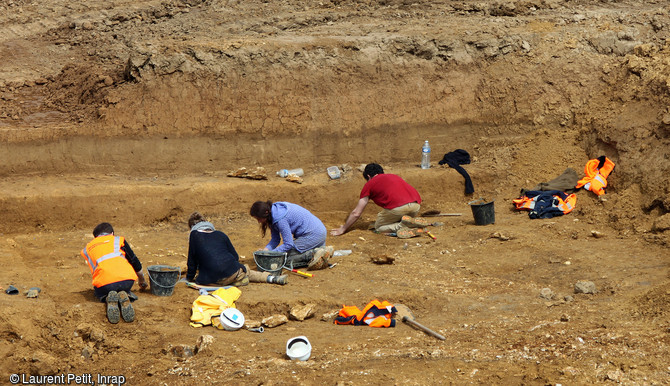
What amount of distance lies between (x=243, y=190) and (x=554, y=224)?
4.94 meters

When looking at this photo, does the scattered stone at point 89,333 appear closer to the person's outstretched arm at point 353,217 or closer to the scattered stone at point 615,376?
the scattered stone at point 615,376

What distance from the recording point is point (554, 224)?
1091 centimetres

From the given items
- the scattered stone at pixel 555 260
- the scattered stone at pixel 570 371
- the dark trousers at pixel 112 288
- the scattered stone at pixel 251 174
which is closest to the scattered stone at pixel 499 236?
the scattered stone at pixel 555 260

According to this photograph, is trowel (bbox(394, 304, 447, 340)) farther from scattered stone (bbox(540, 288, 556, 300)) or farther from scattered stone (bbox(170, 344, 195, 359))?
scattered stone (bbox(170, 344, 195, 359))

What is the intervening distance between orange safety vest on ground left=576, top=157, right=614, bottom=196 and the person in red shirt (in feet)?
9.29

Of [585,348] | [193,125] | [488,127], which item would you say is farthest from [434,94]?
[585,348]

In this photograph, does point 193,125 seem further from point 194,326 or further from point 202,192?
point 194,326

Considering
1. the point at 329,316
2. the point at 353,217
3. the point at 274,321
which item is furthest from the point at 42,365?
the point at 353,217

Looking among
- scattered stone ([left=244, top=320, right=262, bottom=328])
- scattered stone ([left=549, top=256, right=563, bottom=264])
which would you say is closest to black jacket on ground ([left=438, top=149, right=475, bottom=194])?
scattered stone ([left=549, top=256, right=563, bottom=264])

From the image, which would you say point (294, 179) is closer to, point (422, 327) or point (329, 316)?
point (329, 316)

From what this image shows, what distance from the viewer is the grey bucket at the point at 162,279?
778 cm

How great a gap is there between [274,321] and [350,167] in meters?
5.63

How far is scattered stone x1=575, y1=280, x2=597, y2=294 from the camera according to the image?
26.6ft

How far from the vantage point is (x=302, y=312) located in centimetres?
762
